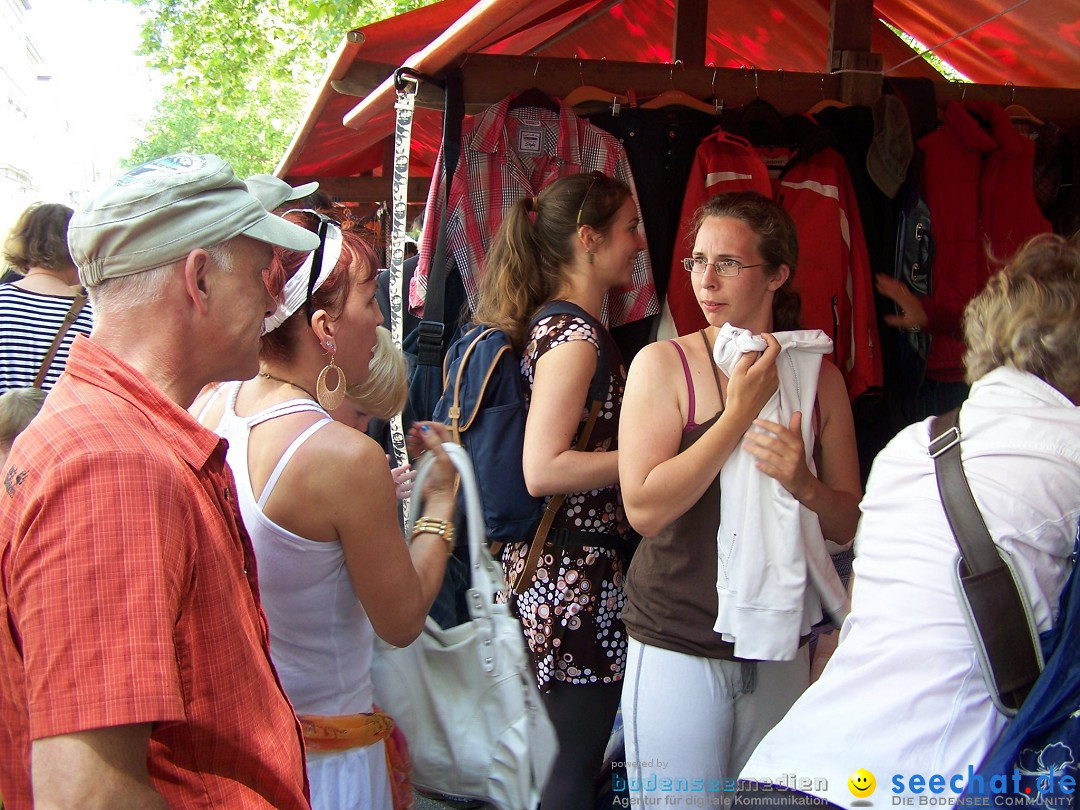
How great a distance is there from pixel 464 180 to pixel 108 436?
244cm

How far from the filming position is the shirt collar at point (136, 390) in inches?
42.6

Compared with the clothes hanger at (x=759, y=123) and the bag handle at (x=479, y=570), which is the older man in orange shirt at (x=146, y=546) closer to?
the bag handle at (x=479, y=570)

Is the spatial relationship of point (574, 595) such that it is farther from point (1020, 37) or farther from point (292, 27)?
point (292, 27)

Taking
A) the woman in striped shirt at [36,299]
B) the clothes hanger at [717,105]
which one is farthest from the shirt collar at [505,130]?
the woman in striped shirt at [36,299]

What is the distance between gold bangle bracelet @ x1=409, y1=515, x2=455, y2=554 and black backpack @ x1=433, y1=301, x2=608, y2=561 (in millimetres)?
813

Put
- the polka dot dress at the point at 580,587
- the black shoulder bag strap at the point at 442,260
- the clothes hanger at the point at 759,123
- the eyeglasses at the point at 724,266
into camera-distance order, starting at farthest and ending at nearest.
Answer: the clothes hanger at the point at 759,123 < the black shoulder bag strap at the point at 442,260 < the polka dot dress at the point at 580,587 < the eyeglasses at the point at 724,266

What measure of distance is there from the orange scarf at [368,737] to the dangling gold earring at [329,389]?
1.86 ft

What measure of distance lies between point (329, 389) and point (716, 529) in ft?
3.31

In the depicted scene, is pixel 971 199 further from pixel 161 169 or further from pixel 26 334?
pixel 26 334

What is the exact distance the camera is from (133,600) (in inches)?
37.5

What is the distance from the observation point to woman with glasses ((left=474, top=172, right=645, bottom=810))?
8.15 feet

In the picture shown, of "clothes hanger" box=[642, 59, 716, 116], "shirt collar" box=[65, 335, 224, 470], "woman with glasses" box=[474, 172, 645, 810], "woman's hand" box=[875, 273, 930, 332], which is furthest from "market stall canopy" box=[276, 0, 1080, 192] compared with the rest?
"shirt collar" box=[65, 335, 224, 470]

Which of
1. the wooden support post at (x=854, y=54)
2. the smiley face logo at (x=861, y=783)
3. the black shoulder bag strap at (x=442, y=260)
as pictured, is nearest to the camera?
the smiley face logo at (x=861, y=783)

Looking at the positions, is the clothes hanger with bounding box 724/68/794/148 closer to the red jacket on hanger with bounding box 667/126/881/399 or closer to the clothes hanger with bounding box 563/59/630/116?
the red jacket on hanger with bounding box 667/126/881/399
